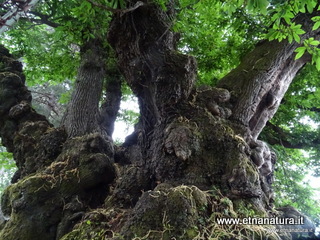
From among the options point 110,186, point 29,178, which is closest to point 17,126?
point 29,178

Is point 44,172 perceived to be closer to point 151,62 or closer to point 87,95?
point 87,95

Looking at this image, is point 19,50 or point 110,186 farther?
point 19,50

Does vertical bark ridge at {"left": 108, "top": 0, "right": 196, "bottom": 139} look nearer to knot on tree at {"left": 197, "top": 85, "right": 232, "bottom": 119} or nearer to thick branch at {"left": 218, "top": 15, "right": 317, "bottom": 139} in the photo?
knot on tree at {"left": 197, "top": 85, "right": 232, "bottom": 119}

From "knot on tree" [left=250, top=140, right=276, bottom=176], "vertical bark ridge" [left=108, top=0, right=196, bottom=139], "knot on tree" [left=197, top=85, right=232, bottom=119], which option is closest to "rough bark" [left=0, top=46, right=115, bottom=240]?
"vertical bark ridge" [left=108, top=0, right=196, bottom=139]

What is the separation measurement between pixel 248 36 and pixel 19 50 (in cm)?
434

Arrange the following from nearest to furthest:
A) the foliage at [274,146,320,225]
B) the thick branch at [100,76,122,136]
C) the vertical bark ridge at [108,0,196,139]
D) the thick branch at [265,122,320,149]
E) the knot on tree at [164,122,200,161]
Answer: the knot on tree at [164,122,200,161]
the vertical bark ridge at [108,0,196,139]
the thick branch at [100,76,122,136]
the thick branch at [265,122,320,149]
the foliage at [274,146,320,225]

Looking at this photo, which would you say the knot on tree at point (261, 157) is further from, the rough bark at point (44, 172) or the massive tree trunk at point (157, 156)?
the rough bark at point (44, 172)

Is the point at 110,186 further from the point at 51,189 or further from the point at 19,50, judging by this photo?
the point at 19,50

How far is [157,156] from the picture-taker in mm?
2768

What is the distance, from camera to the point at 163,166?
8.63ft

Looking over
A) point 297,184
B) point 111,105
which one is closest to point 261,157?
point 111,105

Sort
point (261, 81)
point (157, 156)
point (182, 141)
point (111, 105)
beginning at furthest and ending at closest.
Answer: point (111, 105), point (261, 81), point (157, 156), point (182, 141)

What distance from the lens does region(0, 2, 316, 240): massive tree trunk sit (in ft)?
7.14

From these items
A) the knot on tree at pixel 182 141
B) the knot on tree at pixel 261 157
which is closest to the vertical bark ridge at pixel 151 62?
the knot on tree at pixel 182 141
